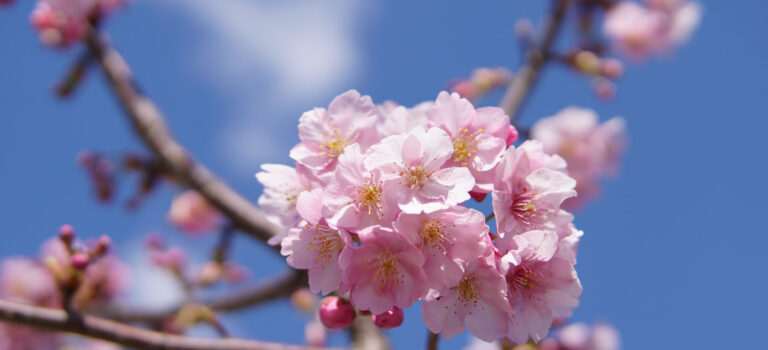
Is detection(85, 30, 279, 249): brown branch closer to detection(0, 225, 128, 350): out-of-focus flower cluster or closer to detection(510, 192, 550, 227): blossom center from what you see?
detection(0, 225, 128, 350): out-of-focus flower cluster

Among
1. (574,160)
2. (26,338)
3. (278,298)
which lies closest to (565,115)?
(574,160)

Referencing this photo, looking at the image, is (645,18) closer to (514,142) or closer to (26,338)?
(514,142)

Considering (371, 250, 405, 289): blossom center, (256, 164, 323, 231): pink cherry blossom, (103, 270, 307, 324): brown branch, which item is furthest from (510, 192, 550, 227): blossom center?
(103, 270, 307, 324): brown branch

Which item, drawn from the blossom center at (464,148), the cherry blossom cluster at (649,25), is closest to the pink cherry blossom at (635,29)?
the cherry blossom cluster at (649,25)

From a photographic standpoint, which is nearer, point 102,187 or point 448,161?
point 448,161

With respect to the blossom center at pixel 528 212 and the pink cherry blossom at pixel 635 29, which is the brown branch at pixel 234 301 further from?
the pink cherry blossom at pixel 635 29

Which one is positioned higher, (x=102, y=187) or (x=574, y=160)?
(x=574, y=160)
